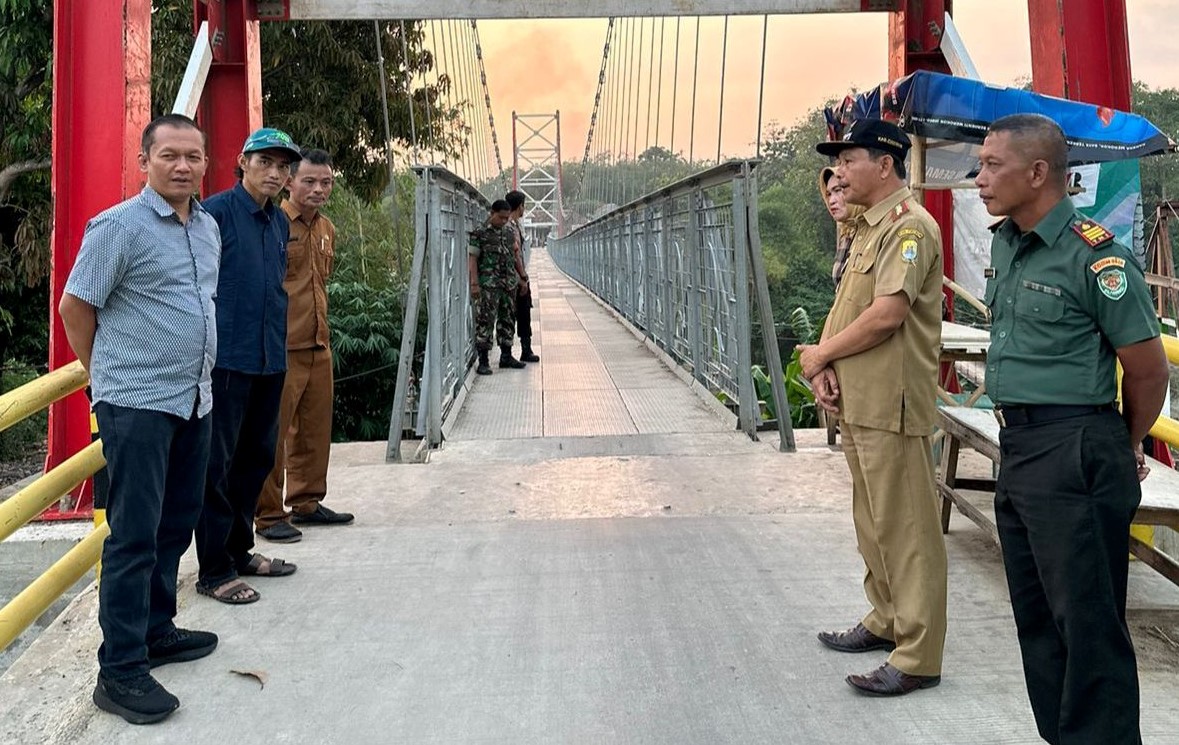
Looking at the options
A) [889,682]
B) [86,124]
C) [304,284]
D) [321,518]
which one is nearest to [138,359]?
[304,284]

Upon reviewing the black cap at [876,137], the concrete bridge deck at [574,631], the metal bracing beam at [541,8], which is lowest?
the concrete bridge deck at [574,631]

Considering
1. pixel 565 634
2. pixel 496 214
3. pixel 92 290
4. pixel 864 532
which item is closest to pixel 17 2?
pixel 496 214

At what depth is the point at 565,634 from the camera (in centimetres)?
274

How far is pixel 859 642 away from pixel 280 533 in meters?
2.12

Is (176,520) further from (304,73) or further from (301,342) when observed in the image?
(304,73)

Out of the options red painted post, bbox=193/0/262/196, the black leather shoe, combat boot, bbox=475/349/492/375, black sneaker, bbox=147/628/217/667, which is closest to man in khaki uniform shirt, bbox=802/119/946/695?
black sneaker, bbox=147/628/217/667

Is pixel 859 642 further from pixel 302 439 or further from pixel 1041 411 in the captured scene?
pixel 302 439

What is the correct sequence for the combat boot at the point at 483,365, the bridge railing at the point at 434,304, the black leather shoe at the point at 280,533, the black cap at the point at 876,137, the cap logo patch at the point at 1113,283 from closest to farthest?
the cap logo patch at the point at 1113,283
the black cap at the point at 876,137
the black leather shoe at the point at 280,533
the bridge railing at the point at 434,304
the combat boot at the point at 483,365

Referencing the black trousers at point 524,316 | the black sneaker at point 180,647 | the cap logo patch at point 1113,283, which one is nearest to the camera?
the cap logo patch at point 1113,283

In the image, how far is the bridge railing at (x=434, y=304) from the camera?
4930 mm

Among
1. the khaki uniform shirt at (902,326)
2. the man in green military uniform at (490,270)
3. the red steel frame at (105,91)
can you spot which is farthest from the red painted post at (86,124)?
the khaki uniform shirt at (902,326)

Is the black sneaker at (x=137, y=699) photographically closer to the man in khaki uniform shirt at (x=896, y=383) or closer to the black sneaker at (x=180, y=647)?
the black sneaker at (x=180, y=647)

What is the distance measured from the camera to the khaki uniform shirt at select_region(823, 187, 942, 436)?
232cm

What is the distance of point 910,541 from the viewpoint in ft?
7.74
